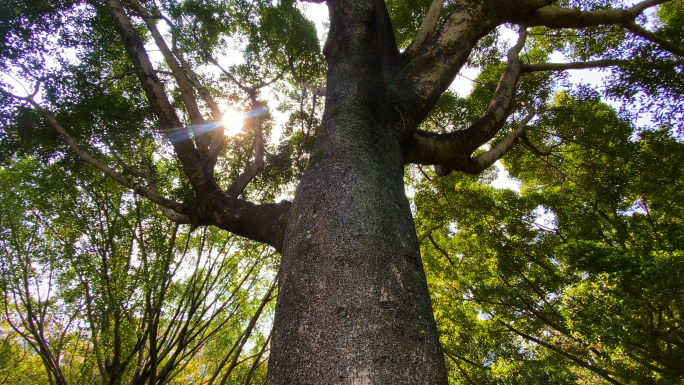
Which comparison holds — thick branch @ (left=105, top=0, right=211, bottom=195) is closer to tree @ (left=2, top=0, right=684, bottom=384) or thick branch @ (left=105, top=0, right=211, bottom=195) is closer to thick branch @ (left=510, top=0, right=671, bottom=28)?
tree @ (left=2, top=0, right=684, bottom=384)

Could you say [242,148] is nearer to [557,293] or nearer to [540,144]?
[540,144]

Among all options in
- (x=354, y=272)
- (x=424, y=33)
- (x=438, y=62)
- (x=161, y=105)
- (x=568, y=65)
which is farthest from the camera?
(x=568, y=65)

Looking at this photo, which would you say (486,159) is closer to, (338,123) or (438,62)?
(438,62)

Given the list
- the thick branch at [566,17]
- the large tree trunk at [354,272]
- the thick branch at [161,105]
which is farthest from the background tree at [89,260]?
the thick branch at [566,17]

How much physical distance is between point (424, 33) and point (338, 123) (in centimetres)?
206

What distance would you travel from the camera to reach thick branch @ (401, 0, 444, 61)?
279 cm

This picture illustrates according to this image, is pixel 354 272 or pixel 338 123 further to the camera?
pixel 338 123

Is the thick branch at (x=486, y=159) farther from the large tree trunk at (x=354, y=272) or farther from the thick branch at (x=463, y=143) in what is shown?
the large tree trunk at (x=354, y=272)

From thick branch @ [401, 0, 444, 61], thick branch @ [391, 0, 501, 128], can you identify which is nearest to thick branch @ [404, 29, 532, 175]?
thick branch @ [391, 0, 501, 128]

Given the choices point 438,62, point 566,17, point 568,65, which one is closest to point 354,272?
point 438,62

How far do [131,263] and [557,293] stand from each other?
813 cm

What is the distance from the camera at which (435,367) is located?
3.08 ft

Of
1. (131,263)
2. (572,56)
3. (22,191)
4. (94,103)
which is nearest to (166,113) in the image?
(94,103)

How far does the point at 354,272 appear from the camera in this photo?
1077 millimetres
